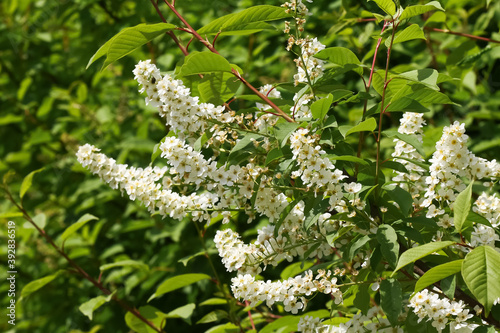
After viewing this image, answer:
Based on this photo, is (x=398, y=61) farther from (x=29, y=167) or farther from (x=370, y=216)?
(x=29, y=167)

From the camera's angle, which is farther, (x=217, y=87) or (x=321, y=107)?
(x=217, y=87)

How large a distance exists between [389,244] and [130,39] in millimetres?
896

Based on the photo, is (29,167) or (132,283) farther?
(29,167)

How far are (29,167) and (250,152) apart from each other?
3478 mm

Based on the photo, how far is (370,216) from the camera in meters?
1.51

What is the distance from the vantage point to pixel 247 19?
5.02ft

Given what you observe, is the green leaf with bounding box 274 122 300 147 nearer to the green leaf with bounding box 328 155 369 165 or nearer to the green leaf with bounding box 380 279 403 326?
the green leaf with bounding box 328 155 369 165

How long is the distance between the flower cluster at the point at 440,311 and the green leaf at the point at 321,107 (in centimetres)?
52

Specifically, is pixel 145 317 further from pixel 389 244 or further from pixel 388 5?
pixel 388 5

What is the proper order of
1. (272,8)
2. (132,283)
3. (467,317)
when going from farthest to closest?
(132,283), (272,8), (467,317)

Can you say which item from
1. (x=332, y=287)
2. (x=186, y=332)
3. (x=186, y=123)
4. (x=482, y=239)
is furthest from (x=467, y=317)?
(x=186, y=332)

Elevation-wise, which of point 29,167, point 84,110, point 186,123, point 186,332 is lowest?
point 186,332

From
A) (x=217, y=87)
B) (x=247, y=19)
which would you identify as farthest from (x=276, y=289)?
(x=247, y=19)

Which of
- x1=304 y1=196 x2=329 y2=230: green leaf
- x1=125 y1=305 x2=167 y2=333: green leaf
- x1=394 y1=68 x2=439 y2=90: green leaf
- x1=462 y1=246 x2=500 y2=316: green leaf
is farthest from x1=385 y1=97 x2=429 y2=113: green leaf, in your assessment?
x1=125 y1=305 x2=167 y2=333: green leaf
